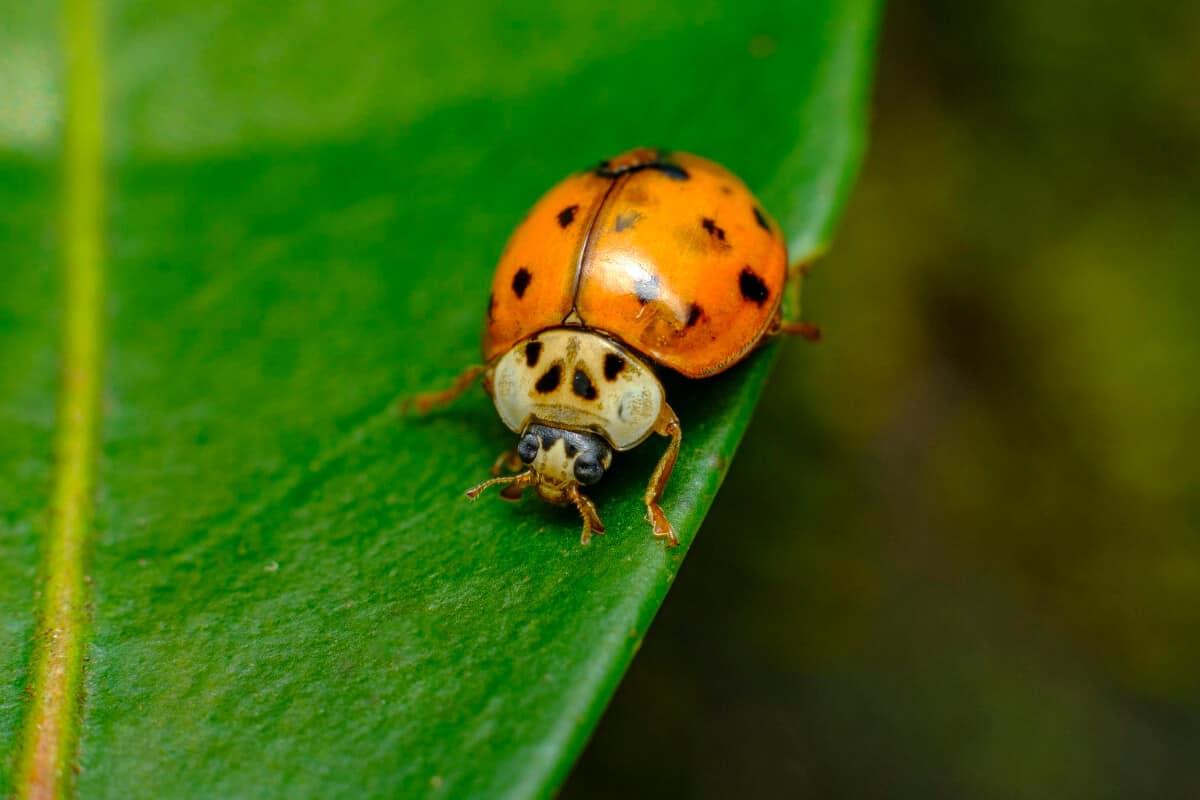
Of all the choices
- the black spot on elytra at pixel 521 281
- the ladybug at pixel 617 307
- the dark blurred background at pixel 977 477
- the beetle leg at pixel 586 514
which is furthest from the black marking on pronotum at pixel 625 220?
the dark blurred background at pixel 977 477

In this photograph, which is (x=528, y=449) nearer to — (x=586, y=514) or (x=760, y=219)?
(x=586, y=514)

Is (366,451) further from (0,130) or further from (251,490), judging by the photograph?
(0,130)

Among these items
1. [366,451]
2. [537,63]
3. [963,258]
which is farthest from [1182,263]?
[366,451]

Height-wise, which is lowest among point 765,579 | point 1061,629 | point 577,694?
point 1061,629

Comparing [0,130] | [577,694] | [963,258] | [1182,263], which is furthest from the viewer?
[963,258]

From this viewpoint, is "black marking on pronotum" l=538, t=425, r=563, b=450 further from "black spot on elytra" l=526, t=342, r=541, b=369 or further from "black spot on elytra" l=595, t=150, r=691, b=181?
"black spot on elytra" l=595, t=150, r=691, b=181

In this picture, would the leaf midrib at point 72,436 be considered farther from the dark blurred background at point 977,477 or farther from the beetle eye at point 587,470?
the dark blurred background at point 977,477
